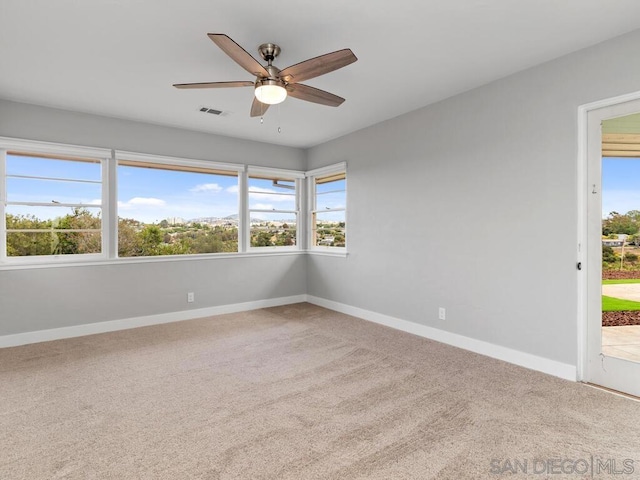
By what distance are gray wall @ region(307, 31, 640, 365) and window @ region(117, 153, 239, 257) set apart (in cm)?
211

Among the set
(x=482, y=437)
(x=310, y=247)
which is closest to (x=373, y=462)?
(x=482, y=437)

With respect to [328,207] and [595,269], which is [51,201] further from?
[595,269]

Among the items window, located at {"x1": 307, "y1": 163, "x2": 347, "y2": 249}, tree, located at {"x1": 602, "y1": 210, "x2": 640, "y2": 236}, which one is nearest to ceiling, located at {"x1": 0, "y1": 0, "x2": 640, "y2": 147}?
tree, located at {"x1": 602, "y1": 210, "x2": 640, "y2": 236}

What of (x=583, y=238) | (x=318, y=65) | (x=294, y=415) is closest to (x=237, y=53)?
(x=318, y=65)

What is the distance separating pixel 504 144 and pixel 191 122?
3.75 metres

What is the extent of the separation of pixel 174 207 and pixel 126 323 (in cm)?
167

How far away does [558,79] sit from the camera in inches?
113

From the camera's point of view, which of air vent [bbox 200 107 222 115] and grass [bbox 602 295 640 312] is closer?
grass [bbox 602 295 640 312]

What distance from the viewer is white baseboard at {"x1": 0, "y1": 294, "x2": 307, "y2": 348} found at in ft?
12.4

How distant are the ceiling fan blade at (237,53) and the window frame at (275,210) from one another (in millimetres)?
3109

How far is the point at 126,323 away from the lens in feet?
14.3

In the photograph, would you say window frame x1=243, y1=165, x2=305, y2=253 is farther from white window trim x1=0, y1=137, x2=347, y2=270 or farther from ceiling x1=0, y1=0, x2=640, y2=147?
ceiling x1=0, y1=0, x2=640, y2=147

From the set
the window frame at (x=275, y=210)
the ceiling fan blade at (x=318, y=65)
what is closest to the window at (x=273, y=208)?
the window frame at (x=275, y=210)

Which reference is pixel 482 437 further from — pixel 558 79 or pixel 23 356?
pixel 23 356
